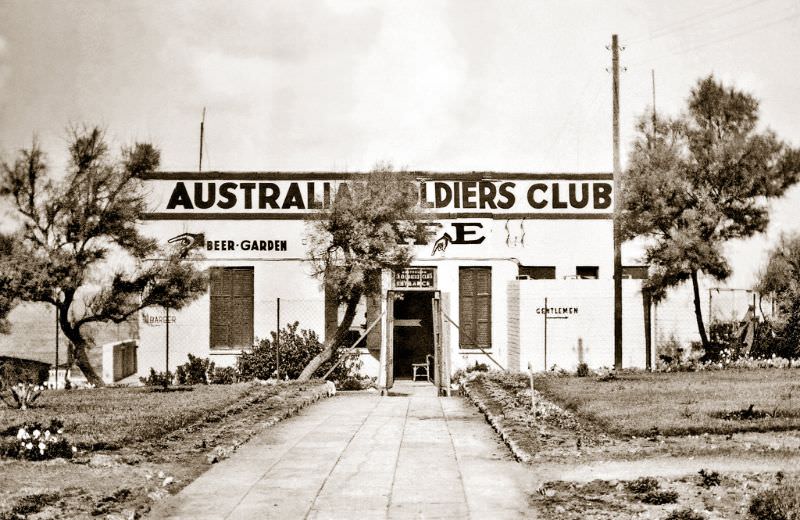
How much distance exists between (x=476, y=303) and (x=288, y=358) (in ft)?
20.4

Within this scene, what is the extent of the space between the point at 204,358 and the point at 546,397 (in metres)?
13.3

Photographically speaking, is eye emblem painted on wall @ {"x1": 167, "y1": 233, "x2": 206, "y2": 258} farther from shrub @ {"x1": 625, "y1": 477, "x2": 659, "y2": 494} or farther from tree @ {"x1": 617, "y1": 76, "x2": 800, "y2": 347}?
shrub @ {"x1": 625, "y1": 477, "x2": 659, "y2": 494}

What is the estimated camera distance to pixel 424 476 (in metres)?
10.0

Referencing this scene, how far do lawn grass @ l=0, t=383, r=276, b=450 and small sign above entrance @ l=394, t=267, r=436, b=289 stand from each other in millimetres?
6837

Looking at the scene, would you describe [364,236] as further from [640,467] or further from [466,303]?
[640,467]

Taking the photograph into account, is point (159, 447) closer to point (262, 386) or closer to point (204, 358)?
point (262, 386)

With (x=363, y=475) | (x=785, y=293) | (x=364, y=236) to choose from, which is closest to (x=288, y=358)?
(x=364, y=236)

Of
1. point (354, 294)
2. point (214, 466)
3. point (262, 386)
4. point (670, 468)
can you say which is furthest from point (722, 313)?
point (214, 466)

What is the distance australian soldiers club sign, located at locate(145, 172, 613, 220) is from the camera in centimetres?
2855

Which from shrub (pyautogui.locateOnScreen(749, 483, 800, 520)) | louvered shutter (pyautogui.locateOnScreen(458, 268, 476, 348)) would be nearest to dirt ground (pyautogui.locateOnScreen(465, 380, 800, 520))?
shrub (pyautogui.locateOnScreen(749, 483, 800, 520))

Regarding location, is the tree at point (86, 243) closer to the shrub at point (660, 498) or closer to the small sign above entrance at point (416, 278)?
the small sign above entrance at point (416, 278)

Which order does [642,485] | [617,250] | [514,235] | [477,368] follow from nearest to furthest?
[642,485] → [617,250] → [477,368] → [514,235]

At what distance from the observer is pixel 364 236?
23016 mm

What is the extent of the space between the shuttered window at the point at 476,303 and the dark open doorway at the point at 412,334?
1038 millimetres
